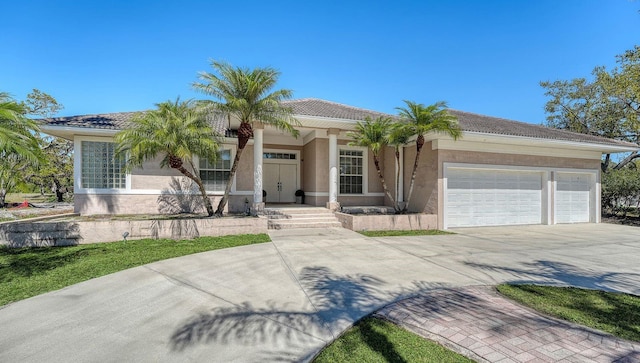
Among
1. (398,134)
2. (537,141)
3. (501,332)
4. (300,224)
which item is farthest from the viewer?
(537,141)

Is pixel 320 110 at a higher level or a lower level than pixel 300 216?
higher

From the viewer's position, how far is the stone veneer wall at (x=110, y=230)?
28.6 feet

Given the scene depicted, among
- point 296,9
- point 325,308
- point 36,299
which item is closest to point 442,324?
point 325,308

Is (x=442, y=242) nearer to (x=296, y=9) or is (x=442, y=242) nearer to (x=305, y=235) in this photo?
(x=305, y=235)

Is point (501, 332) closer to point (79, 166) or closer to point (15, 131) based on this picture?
point (15, 131)

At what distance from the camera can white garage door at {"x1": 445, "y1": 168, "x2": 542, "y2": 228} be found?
1325cm

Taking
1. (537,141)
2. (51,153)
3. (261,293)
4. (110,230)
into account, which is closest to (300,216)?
(110,230)

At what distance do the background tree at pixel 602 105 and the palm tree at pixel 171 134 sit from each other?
2162cm

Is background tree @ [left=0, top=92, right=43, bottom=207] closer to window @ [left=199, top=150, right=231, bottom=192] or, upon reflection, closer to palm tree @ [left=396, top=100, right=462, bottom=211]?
window @ [left=199, top=150, right=231, bottom=192]

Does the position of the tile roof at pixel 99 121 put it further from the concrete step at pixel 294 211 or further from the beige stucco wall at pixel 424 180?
the beige stucco wall at pixel 424 180

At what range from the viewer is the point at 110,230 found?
9.36 meters

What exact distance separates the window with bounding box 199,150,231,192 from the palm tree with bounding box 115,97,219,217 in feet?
12.4

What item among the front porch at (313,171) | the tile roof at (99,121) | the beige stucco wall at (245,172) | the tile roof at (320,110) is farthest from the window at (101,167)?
the tile roof at (320,110)

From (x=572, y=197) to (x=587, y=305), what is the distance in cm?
1428
